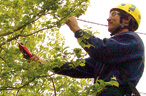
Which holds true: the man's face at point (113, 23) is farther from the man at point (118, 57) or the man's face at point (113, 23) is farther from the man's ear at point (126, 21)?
the man at point (118, 57)

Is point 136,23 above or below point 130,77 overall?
above

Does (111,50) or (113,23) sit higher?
(113,23)

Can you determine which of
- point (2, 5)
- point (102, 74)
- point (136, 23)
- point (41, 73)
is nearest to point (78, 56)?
point (41, 73)

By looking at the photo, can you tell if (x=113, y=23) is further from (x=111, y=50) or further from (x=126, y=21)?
(x=111, y=50)

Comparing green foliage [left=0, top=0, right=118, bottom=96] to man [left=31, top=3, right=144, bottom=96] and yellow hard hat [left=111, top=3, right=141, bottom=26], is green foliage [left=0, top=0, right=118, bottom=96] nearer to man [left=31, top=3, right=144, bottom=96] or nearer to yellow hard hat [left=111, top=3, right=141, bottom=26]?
man [left=31, top=3, right=144, bottom=96]

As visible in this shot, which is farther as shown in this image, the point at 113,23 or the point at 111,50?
the point at 113,23

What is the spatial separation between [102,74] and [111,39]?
16.3 inches

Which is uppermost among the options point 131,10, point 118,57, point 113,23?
point 131,10

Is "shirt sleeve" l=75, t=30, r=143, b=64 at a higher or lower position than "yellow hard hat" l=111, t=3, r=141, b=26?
lower

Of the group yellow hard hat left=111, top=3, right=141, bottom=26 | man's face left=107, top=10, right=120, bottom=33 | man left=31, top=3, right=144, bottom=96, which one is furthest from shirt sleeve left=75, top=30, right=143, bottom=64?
yellow hard hat left=111, top=3, right=141, bottom=26

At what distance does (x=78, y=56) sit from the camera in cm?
295

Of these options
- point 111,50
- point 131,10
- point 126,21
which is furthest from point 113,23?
point 111,50

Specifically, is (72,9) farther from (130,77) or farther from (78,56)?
(130,77)

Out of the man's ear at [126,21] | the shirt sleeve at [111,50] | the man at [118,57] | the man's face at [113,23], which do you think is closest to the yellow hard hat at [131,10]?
the man's ear at [126,21]
